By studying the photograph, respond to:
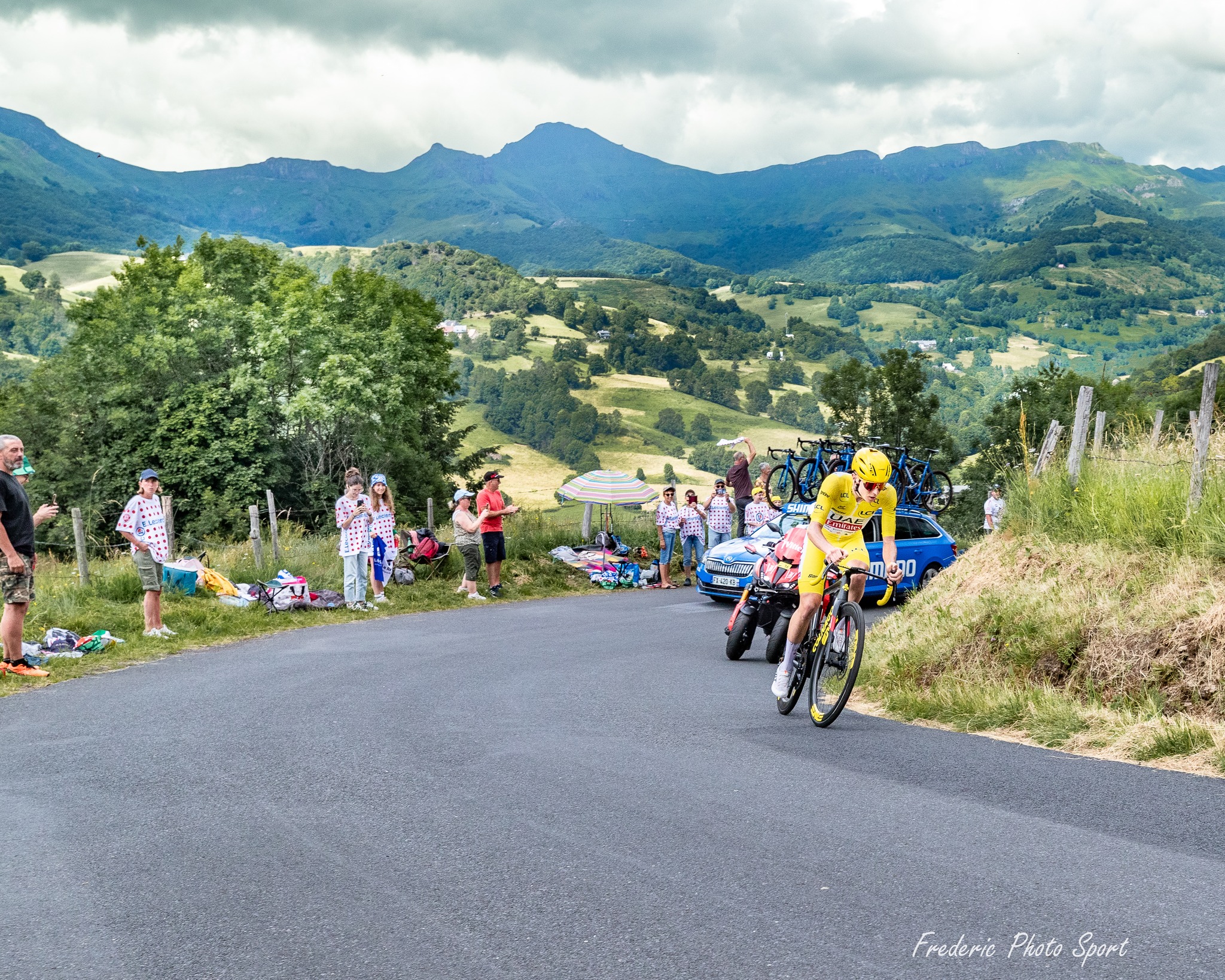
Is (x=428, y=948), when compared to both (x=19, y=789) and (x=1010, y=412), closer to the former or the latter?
(x=19, y=789)

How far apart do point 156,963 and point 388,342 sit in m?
50.0

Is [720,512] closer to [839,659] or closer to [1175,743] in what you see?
[839,659]

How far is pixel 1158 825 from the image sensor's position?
5270mm

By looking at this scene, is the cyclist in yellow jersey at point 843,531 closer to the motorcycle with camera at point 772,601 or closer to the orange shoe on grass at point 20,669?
the motorcycle with camera at point 772,601

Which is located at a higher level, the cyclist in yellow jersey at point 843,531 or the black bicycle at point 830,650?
the cyclist in yellow jersey at point 843,531

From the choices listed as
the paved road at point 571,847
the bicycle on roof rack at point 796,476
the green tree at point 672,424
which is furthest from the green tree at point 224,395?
the green tree at point 672,424

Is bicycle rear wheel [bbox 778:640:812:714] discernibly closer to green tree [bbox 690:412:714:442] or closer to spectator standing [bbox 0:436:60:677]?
spectator standing [bbox 0:436:60:677]

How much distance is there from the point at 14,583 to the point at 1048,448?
11.3m

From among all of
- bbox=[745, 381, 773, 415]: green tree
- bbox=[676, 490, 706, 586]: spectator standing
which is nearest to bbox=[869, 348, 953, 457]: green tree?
bbox=[676, 490, 706, 586]: spectator standing

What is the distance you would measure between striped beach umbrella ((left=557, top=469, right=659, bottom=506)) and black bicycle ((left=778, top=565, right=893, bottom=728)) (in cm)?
1621

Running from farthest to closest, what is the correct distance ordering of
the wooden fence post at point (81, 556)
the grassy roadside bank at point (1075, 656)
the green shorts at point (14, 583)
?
the wooden fence post at point (81, 556) → the green shorts at point (14, 583) → the grassy roadside bank at point (1075, 656)

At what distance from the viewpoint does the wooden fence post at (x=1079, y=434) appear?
36.9 ft

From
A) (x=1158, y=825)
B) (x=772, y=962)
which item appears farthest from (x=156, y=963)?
(x=1158, y=825)

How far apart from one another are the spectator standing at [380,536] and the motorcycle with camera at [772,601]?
20.7ft
